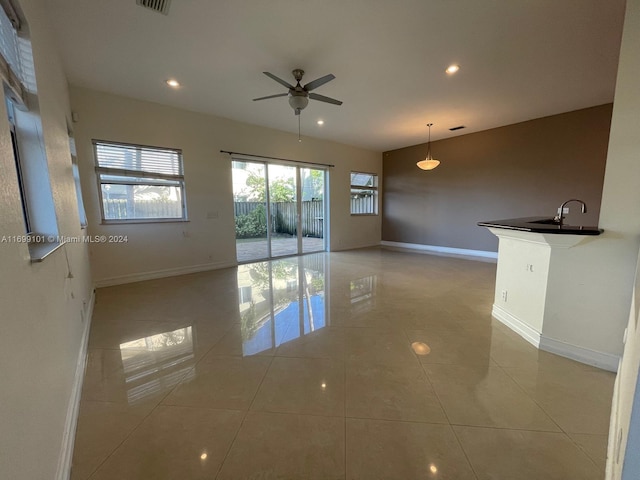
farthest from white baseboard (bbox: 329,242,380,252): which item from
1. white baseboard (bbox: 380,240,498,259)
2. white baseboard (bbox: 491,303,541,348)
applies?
white baseboard (bbox: 491,303,541,348)

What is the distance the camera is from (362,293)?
12.0 feet

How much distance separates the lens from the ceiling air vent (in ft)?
6.90

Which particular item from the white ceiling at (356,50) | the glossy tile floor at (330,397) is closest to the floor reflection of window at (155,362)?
the glossy tile floor at (330,397)

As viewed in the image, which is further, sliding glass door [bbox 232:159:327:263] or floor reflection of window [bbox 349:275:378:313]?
sliding glass door [bbox 232:159:327:263]

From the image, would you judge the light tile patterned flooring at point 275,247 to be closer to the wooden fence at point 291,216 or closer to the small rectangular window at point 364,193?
the wooden fence at point 291,216

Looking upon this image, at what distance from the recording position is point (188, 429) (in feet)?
4.73

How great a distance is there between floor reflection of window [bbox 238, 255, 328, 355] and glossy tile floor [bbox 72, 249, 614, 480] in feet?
0.10

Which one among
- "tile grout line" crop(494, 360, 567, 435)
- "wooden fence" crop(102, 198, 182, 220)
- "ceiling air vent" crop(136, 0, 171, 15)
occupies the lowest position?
"tile grout line" crop(494, 360, 567, 435)

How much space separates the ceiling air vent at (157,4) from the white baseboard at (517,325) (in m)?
4.15

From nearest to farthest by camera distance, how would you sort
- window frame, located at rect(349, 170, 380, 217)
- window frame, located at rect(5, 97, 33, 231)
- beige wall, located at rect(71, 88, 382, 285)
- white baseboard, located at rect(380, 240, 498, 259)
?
window frame, located at rect(5, 97, 33, 231), beige wall, located at rect(71, 88, 382, 285), white baseboard, located at rect(380, 240, 498, 259), window frame, located at rect(349, 170, 380, 217)

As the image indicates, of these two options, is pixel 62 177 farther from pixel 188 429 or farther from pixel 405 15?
pixel 405 15

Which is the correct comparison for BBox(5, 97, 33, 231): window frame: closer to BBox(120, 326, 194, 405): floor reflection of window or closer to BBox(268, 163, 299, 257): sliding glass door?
BBox(120, 326, 194, 405): floor reflection of window

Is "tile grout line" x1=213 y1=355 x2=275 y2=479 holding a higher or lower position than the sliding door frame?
lower

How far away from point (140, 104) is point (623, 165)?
5.68 m
